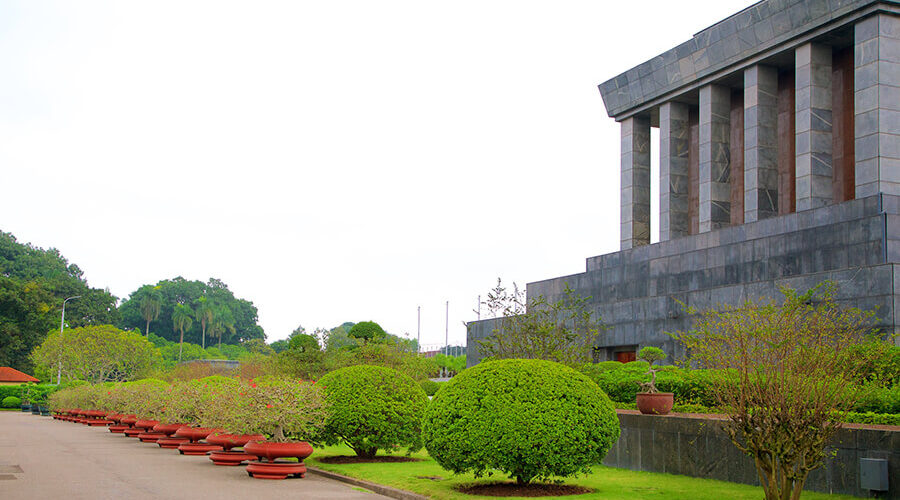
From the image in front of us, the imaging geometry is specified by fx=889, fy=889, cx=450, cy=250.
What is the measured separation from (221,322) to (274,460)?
103m

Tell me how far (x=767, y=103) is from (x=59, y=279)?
6638cm

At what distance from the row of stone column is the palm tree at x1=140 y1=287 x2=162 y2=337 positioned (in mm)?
86348

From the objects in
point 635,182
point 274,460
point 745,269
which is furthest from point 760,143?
point 274,460

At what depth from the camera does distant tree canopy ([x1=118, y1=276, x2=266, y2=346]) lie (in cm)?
11175

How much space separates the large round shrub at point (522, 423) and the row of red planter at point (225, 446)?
3629 millimetres

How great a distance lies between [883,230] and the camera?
→ 71.2ft

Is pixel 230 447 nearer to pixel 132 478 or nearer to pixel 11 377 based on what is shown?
pixel 132 478

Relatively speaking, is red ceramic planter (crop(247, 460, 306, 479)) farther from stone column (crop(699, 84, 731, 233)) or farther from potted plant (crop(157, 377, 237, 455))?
stone column (crop(699, 84, 731, 233))

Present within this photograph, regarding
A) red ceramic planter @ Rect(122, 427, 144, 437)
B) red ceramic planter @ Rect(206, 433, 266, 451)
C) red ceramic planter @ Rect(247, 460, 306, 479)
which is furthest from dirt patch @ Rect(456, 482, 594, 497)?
red ceramic planter @ Rect(122, 427, 144, 437)

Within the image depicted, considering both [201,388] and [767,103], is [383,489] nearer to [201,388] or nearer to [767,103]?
[201,388]

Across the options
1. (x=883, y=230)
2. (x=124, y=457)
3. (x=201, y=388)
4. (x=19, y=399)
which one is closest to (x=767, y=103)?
(x=883, y=230)

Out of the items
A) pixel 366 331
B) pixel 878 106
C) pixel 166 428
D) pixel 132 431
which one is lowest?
pixel 132 431

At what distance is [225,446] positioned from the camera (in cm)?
1762

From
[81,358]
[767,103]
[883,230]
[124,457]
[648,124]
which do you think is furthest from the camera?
[81,358]
